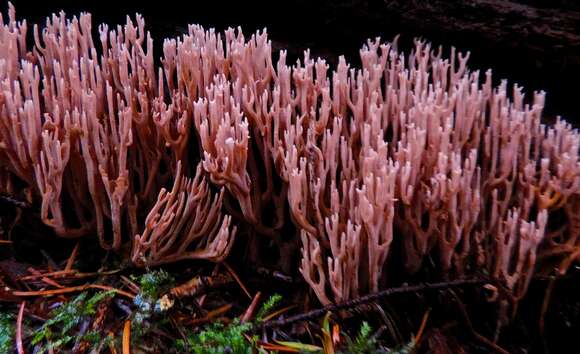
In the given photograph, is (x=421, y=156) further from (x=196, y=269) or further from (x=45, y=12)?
(x=45, y=12)

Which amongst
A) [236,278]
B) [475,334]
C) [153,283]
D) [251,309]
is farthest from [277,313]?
[475,334]

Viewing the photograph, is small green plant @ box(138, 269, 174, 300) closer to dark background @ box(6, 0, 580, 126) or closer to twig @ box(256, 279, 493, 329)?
twig @ box(256, 279, 493, 329)

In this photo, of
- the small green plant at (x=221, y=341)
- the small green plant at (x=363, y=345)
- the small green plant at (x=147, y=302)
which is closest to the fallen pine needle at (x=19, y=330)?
the small green plant at (x=147, y=302)

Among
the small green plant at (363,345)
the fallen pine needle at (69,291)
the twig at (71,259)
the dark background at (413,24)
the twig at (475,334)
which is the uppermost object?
the dark background at (413,24)

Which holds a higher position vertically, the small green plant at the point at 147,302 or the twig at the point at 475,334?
the small green plant at the point at 147,302

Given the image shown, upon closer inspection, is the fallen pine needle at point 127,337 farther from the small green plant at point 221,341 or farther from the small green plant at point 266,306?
the small green plant at point 266,306

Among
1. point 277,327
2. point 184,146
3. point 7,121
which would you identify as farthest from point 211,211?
point 7,121
